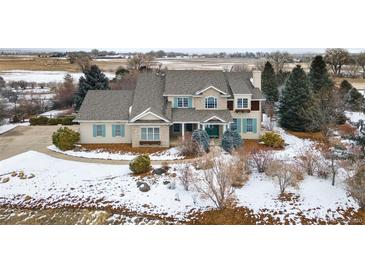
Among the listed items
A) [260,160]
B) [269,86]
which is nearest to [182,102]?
[260,160]

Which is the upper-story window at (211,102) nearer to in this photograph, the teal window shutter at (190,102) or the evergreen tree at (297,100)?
the teal window shutter at (190,102)

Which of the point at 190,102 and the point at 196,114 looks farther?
the point at 190,102

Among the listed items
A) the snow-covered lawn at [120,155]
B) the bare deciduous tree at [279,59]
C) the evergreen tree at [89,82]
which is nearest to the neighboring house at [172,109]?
the snow-covered lawn at [120,155]

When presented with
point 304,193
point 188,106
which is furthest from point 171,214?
point 188,106

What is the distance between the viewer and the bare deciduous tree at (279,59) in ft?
80.8

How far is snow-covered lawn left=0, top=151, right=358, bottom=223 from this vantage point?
1396 cm

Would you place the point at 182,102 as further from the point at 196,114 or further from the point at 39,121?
the point at 39,121

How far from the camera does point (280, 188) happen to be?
14.7 meters

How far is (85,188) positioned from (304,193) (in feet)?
30.3

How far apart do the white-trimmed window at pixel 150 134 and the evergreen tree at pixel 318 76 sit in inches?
469

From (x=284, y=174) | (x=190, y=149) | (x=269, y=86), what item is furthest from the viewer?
(x=269, y=86)

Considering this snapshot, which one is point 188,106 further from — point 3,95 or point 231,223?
point 3,95

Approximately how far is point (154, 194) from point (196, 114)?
23.9 ft

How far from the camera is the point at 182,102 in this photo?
2130 centimetres
